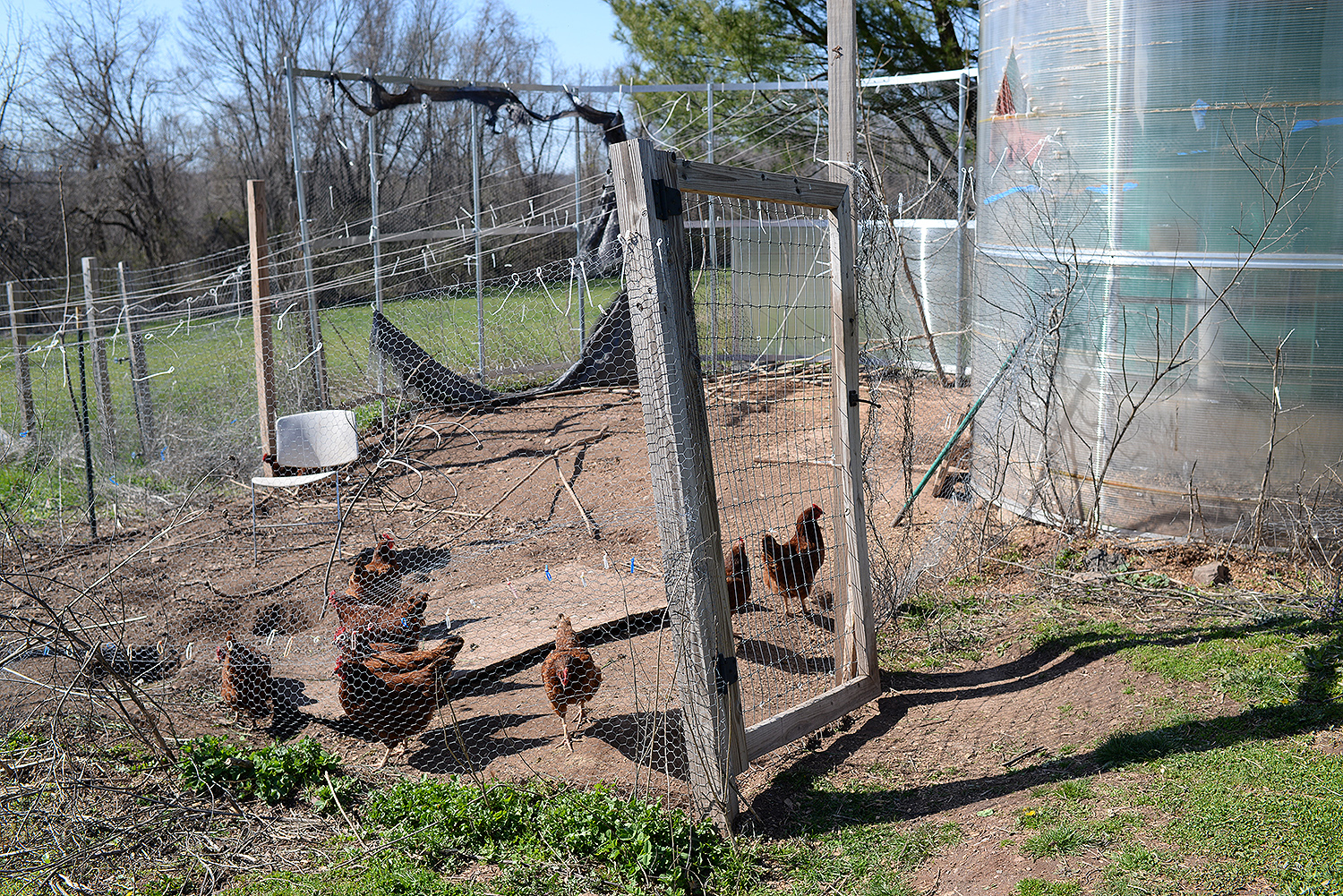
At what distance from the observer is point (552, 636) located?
4.71 metres

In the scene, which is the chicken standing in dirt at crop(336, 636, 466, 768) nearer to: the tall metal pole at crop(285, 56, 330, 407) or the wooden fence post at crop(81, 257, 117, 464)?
the tall metal pole at crop(285, 56, 330, 407)

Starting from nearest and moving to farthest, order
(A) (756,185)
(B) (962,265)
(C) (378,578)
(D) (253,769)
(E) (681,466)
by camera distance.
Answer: (E) (681,466)
(A) (756,185)
(D) (253,769)
(C) (378,578)
(B) (962,265)

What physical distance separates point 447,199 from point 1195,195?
12.4 meters

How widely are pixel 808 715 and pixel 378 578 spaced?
262 centimetres

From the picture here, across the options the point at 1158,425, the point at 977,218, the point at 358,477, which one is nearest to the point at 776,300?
the point at 977,218

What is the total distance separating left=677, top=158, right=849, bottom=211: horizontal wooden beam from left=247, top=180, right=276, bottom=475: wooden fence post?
5.48 meters

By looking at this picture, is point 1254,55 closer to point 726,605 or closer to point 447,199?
point 726,605

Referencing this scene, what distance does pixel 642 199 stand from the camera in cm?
271

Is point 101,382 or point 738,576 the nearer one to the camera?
point 738,576

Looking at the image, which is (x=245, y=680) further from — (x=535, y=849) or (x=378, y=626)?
(x=535, y=849)

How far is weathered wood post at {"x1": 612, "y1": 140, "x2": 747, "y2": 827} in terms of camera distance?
108 inches

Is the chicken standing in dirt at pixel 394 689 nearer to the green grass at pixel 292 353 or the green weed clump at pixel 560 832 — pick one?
the green weed clump at pixel 560 832

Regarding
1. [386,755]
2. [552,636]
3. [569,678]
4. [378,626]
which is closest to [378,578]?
[378,626]

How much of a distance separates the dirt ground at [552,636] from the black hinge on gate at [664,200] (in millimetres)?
1215
